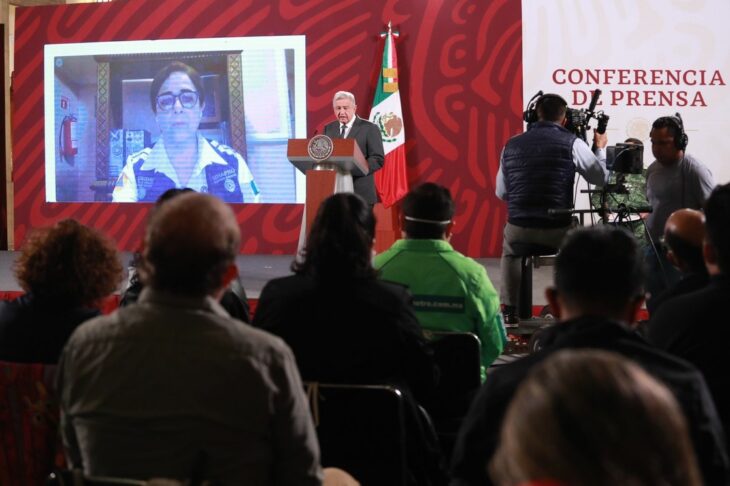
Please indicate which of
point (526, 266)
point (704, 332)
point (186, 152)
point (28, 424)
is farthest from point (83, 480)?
point (186, 152)

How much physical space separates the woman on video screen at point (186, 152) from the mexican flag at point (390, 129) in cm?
140

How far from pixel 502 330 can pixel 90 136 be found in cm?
762

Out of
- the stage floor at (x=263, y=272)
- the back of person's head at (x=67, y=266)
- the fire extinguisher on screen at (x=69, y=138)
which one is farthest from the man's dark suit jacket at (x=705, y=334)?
the fire extinguisher on screen at (x=69, y=138)

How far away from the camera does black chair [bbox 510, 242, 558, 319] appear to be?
4789 mm

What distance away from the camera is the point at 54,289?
6.38 feet

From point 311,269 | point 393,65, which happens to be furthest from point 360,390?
point 393,65

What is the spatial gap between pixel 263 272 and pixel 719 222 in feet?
19.5

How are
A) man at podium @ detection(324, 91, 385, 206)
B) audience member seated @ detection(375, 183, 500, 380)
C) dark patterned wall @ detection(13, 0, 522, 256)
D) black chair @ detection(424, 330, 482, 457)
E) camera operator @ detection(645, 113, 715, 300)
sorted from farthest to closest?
dark patterned wall @ detection(13, 0, 522, 256), man at podium @ detection(324, 91, 385, 206), camera operator @ detection(645, 113, 715, 300), audience member seated @ detection(375, 183, 500, 380), black chair @ detection(424, 330, 482, 457)

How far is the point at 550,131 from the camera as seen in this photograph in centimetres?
477

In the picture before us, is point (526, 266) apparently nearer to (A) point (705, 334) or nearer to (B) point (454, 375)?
(B) point (454, 375)

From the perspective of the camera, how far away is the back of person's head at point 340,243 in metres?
2.07

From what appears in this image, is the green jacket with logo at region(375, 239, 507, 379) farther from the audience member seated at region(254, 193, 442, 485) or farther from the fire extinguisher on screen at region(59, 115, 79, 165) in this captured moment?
the fire extinguisher on screen at region(59, 115, 79, 165)

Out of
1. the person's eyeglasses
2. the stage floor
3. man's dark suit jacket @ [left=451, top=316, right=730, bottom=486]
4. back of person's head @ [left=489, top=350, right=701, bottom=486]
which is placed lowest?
the stage floor

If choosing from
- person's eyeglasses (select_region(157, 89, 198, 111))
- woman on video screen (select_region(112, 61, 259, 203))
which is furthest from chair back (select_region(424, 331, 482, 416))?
person's eyeglasses (select_region(157, 89, 198, 111))
